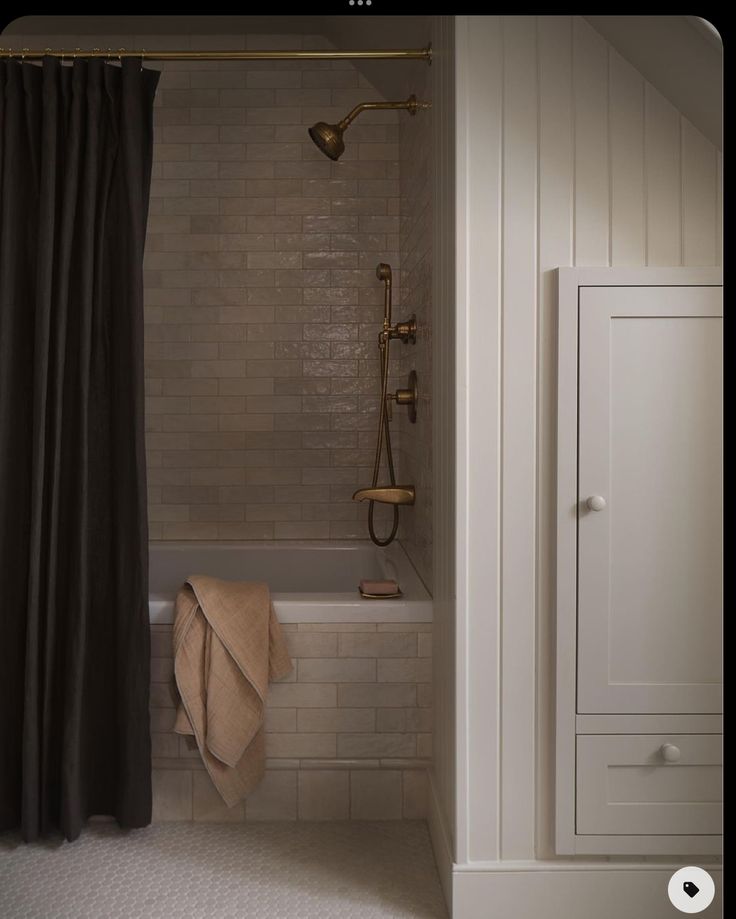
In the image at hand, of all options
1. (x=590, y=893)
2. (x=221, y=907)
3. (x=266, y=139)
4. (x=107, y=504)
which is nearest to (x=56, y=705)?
(x=107, y=504)

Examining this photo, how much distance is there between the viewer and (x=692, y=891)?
870 millimetres

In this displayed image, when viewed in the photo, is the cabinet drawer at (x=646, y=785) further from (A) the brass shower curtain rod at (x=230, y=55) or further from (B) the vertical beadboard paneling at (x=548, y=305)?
(A) the brass shower curtain rod at (x=230, y=55)

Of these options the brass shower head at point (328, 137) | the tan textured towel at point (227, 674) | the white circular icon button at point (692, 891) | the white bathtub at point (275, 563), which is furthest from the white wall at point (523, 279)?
the white bathtub at point (275, 563)

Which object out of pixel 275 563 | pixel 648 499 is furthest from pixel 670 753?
pixel 275 563

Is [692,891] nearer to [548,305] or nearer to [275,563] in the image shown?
[548,305]

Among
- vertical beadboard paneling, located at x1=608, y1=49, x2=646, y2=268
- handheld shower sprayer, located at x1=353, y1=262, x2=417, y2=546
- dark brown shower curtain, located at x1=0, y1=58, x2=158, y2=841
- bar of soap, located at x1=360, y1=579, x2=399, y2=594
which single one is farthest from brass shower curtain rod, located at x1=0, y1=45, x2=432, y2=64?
bar of soap, located at x1=360, y1=579, x2=399, y2=594

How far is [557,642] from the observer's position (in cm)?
165

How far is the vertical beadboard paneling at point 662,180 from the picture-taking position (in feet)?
5.37

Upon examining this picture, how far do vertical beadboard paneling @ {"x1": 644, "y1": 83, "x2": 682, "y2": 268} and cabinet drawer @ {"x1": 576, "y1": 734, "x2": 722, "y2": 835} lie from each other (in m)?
0.95

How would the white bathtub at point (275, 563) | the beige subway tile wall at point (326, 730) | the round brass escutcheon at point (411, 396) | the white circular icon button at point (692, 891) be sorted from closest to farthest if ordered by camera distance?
the white circular icon button at point (692, 891)
the beige subway tile wall at point (326, 730)
the round brass escutcheon at point (411, 396)
the white bathtub at point (275, 563)

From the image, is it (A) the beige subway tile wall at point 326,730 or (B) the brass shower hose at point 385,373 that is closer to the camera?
(A) the beige subway tile wall at point 326,730

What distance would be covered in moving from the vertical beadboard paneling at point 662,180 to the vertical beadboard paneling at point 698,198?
13 millimetres

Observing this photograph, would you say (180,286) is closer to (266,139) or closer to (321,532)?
(266,139)

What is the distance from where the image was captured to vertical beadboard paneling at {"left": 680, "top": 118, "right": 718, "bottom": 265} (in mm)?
1643
